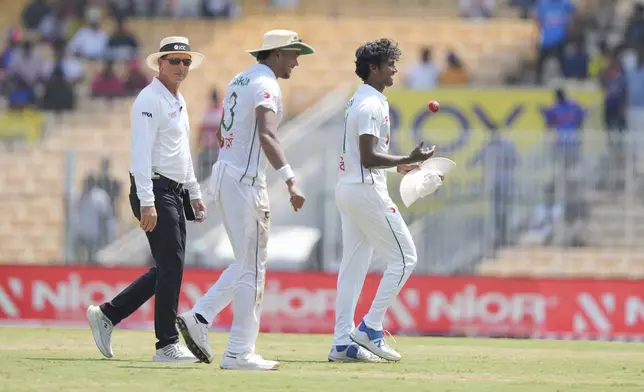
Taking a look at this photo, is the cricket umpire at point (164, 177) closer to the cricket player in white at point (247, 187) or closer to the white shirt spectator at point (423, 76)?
the cricket player in white at point (247, 187)

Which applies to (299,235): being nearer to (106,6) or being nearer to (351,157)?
(351,157)

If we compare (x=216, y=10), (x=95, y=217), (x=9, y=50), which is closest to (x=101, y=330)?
(x=95, y=217)

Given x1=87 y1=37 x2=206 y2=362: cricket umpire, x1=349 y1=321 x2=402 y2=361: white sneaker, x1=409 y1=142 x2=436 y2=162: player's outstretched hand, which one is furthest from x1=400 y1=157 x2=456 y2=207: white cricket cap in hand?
x1=87 y1=37 x2=206 y2=362: cricket umpire

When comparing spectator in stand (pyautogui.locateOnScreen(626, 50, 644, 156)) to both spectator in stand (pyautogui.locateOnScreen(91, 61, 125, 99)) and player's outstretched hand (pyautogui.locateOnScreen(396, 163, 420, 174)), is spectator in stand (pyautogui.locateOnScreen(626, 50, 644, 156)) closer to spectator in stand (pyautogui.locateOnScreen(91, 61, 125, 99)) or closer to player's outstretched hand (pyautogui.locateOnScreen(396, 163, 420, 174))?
spectator in stand (pyautogui.locateOnScreen(91, 61, 125, 99))

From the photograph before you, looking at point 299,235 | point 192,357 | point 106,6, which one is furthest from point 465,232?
point 106,6

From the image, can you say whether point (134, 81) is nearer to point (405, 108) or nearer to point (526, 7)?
point (405, 108)

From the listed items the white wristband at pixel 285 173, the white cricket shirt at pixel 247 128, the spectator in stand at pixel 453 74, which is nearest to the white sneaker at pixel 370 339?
the white cricket shirt at pixel 247 128

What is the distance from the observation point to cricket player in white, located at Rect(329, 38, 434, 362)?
1220 cm

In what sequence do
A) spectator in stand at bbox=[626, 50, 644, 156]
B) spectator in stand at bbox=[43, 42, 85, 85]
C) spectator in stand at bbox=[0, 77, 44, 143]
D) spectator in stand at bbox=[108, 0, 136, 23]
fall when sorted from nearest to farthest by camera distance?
1. spectator in stand at bbox=[626, 50, 644, 156]
2. spectator in stand at bbox=[0, 77, 44, 143]
3. spectator in stand at bbox=[43, 42, 85, 85]
4. spectator in stand at bbox=[108, 0, 136, 23]

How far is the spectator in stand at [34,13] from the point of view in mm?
30844

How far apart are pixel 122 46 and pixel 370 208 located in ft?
57.5

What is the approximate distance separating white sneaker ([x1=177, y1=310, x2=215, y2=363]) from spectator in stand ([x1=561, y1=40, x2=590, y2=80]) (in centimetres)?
1472

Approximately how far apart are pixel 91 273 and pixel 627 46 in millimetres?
10583

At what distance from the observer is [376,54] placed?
40.7ft
